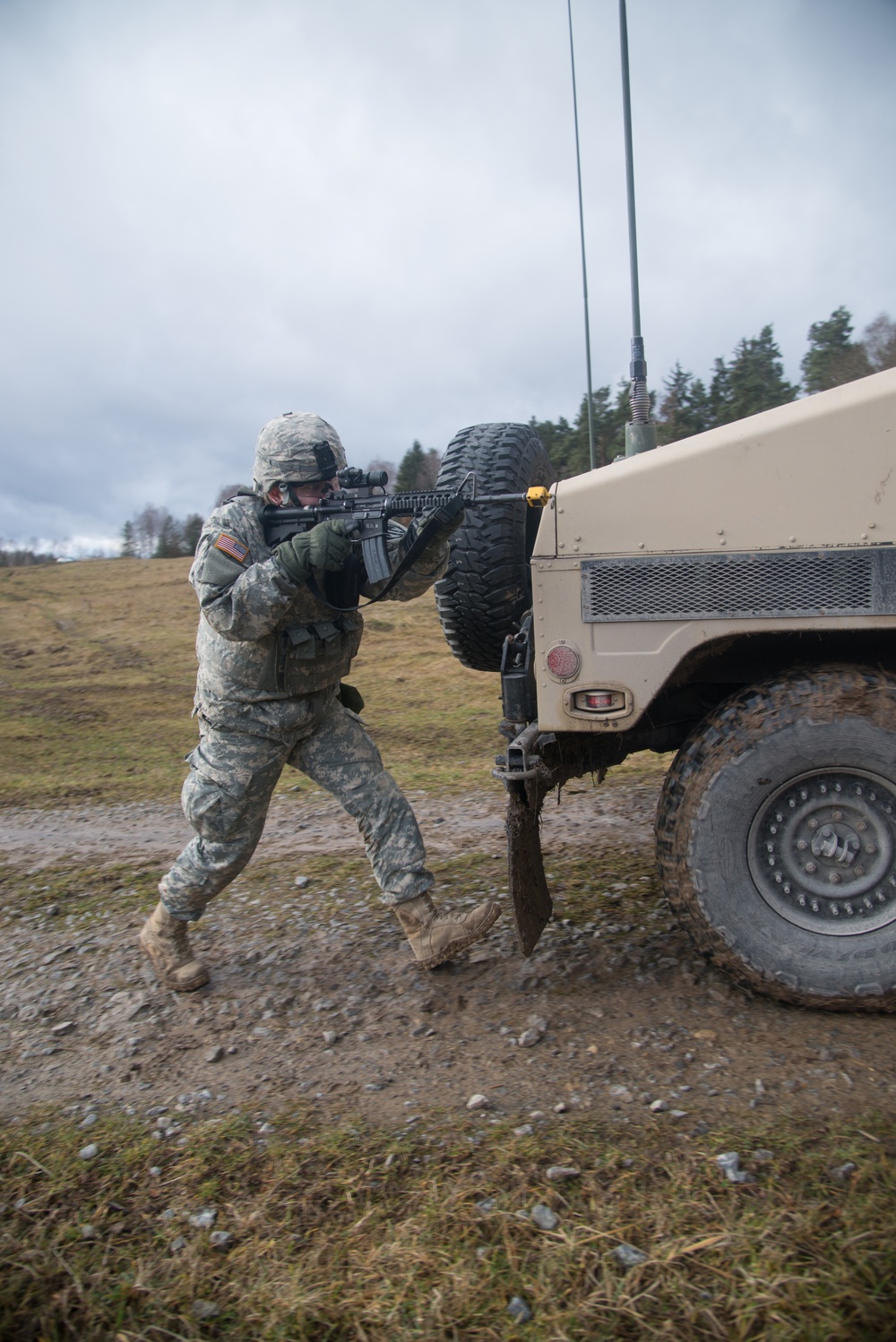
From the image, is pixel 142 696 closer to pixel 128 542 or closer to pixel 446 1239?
pixel 446 1239

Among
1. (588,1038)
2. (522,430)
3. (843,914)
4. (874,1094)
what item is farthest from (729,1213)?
(522,430)

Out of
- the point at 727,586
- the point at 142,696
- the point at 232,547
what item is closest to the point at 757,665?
the point at 727,586

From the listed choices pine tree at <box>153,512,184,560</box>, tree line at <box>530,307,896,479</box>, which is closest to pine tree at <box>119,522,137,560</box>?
pine tree at <box>153,512,184,560</box>

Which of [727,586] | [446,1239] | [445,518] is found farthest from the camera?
[445,518]

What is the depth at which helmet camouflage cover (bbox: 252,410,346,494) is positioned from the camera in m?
3.50

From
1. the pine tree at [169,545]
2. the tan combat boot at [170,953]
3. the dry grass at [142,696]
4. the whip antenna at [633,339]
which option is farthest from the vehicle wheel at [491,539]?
the pine tree at [169,545]

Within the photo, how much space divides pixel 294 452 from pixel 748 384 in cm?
371

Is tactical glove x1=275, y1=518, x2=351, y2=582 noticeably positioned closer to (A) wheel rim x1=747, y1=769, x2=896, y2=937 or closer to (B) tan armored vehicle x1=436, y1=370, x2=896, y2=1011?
(B) tan armored vehicle x1=436, y1=370, x2=896, y2=1011

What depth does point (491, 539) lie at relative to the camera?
3.56 metres

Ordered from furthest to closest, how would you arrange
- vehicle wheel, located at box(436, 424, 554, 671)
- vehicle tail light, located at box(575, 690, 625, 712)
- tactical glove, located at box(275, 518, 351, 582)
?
vehicle wheel, located at box(436, 424, 554, 671) < tactical glove, located at box(275, 518, 351, 582) < vehicle tail light, located at box(575, 690, 625, 712)

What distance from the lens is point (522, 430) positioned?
3.72 metres

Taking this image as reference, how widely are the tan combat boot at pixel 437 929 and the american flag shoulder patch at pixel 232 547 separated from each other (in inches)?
54.6

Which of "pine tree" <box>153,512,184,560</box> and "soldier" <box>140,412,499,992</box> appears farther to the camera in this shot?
"pine tree" <box>153,512,184,560</box>

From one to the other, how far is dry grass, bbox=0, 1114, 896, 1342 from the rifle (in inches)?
70.3
